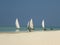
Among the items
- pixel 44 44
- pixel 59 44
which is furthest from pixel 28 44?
pixel 59 44

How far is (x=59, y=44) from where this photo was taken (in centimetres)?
1580

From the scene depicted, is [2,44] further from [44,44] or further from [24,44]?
[44,44]

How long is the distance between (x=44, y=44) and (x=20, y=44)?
1977 mm

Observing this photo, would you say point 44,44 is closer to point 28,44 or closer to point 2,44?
point 28,44

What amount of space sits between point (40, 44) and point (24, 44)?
132 centimetres

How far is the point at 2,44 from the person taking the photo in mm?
15906

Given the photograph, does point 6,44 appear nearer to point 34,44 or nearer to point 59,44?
point 34,44

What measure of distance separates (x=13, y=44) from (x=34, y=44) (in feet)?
5.69

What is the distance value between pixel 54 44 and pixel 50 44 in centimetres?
34

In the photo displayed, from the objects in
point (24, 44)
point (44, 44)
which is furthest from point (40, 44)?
point (24, 44)

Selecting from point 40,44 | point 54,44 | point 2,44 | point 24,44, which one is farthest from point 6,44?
point 54,44

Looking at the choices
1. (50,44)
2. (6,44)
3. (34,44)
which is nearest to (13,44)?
(6,44)

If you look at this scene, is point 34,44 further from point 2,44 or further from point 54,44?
point 2,44

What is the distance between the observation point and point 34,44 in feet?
52.6
